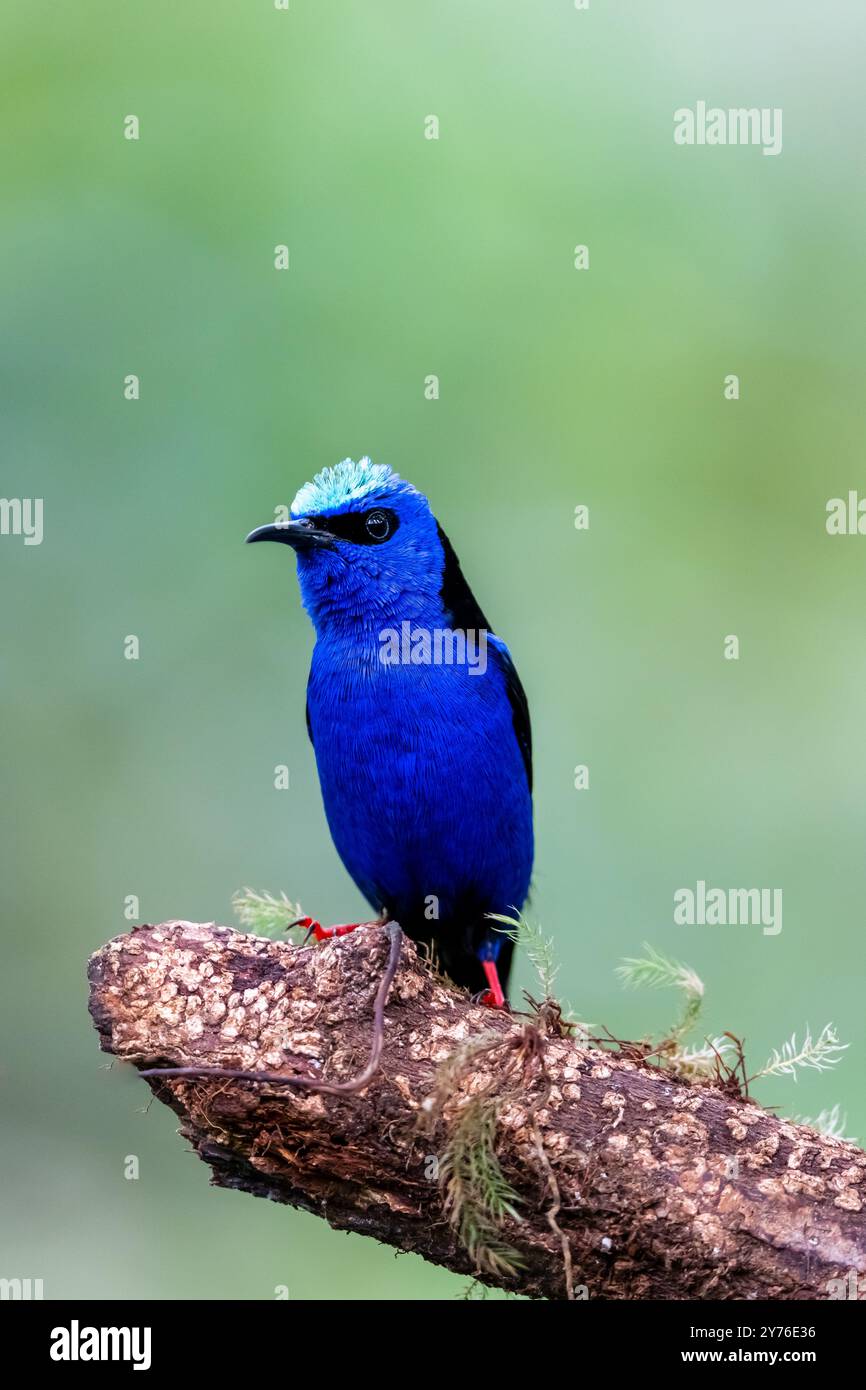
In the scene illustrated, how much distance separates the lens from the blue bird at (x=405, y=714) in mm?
4930

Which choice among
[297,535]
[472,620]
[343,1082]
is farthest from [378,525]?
[343,1082]

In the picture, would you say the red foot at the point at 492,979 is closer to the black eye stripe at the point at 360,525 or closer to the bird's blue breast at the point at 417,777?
the bird's blue breast at the point at 417,777

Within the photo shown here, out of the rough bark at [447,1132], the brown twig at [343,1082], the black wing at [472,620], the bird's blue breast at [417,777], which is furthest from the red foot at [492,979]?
the brown twig at [343,1082]

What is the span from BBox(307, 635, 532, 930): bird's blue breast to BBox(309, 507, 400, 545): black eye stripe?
1.26ft

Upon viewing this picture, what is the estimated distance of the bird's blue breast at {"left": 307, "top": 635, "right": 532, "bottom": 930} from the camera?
4.92 metres

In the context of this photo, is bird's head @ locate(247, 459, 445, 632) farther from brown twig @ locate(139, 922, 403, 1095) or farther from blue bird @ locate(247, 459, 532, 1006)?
brown twig @ locate(139, 922, 403, 1095)

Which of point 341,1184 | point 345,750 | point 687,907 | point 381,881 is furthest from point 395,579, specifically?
point 687,907

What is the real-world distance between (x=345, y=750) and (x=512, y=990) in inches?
57.0

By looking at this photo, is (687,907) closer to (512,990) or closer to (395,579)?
(512,990)

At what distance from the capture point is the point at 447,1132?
3428mm

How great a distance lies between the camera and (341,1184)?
3533 mm

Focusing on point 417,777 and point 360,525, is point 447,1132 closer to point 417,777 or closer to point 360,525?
point 417,777

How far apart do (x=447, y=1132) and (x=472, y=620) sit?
90.1 inches

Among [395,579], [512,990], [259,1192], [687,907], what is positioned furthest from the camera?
[687,907]
